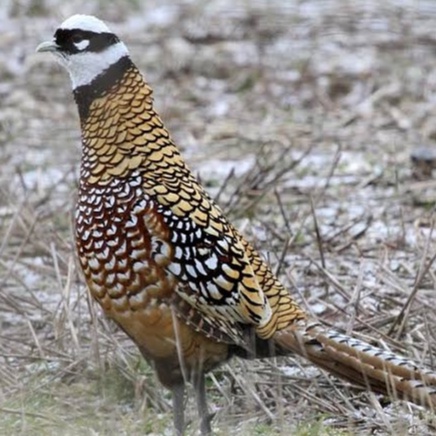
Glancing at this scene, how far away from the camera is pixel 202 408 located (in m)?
4.82

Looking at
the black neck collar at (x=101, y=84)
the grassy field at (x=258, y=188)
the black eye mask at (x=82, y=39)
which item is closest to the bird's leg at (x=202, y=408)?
the grassy field at (x=258, y=188)

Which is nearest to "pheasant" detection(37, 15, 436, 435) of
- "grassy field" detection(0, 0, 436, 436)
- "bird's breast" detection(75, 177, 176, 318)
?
"bird's breast" detection(75, 177, 176, 318)

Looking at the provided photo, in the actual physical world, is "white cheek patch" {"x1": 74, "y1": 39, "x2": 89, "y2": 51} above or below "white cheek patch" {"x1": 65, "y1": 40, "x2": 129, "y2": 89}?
above

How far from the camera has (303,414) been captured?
16.7 feet

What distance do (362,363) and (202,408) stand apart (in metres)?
0.55

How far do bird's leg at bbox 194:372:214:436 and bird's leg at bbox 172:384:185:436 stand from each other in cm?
5

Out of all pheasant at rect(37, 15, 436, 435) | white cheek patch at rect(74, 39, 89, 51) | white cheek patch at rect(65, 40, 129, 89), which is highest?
white cheek patch at rect(74, 39, 89, 51)

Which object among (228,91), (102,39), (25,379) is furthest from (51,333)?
(228,91)

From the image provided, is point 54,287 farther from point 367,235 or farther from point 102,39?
point 102,39

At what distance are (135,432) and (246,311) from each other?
0.55 metres

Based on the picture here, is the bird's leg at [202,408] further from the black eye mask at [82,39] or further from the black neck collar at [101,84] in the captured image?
the black eye mask at [82,39]

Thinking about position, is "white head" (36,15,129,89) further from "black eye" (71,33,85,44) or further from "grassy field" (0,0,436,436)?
"grassy field" (0,0,436,436)

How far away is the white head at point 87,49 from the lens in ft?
15.8

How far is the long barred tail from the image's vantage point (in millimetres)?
4602
